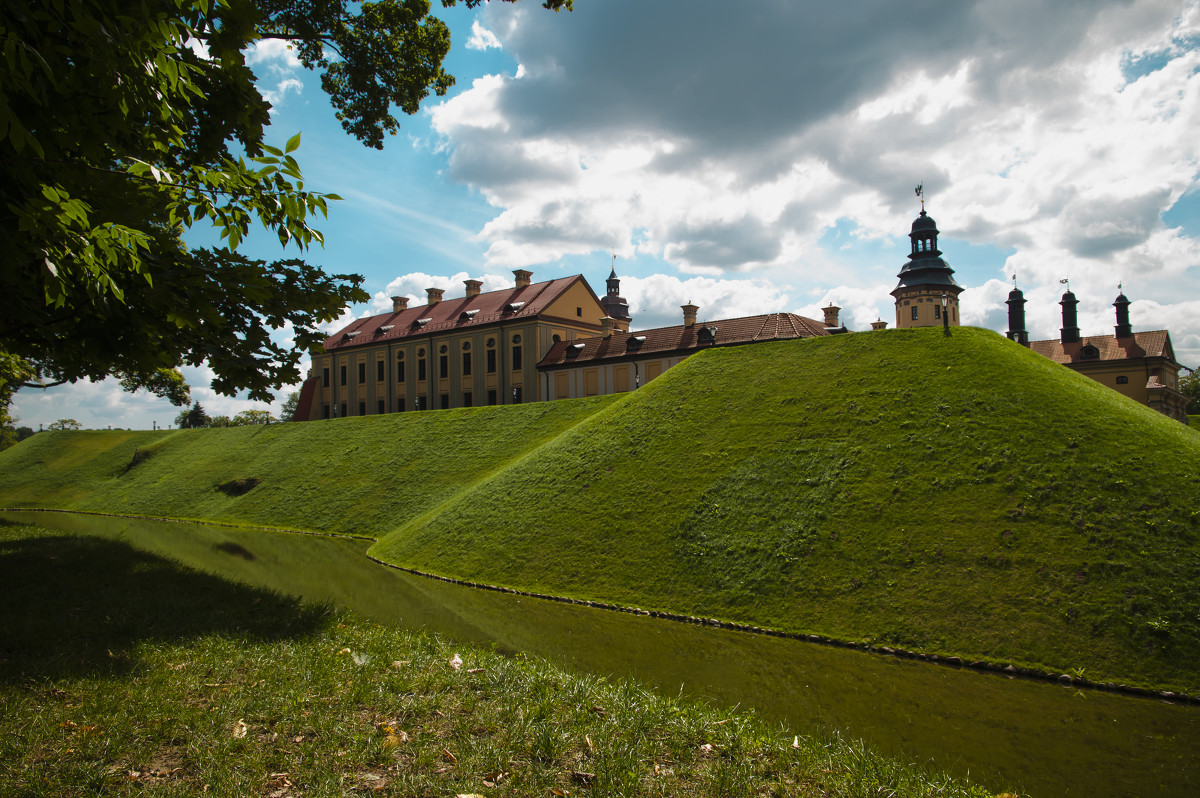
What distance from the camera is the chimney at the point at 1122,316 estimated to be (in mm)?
68688

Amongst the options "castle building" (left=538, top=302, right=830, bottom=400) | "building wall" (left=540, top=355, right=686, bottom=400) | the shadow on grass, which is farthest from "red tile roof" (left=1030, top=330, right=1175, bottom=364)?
the shadow on grass

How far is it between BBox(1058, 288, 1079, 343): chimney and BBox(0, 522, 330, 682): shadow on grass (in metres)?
81.5

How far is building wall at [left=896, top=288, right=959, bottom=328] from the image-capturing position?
69875mm

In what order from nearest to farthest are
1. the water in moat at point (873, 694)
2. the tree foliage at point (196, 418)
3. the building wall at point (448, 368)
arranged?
the water in moat at point (873, 694) → the building wall at point (448, 368) → the tree foliage at point (196, 418)

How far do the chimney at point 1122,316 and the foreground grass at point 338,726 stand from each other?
263 feet

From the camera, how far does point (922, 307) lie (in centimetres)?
7069

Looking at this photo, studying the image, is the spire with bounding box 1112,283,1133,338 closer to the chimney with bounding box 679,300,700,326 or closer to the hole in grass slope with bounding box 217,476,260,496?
the chimney with bounding box 679,300,700,326

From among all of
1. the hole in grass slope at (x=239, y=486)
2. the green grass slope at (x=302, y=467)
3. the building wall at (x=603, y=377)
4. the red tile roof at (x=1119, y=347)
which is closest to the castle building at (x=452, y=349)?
the building wall at (x=603, y=377)

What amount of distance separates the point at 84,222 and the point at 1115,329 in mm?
86577

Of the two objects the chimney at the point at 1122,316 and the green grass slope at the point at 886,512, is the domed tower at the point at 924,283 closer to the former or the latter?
the chimney at the point at 1122,316

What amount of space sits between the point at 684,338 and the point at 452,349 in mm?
22002

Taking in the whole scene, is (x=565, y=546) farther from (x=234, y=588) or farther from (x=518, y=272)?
(x=518, y=272)

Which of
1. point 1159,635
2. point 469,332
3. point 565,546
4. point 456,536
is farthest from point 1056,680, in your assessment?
point 469,332

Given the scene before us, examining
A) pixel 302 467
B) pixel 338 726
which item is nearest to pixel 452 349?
pixel 302 467
